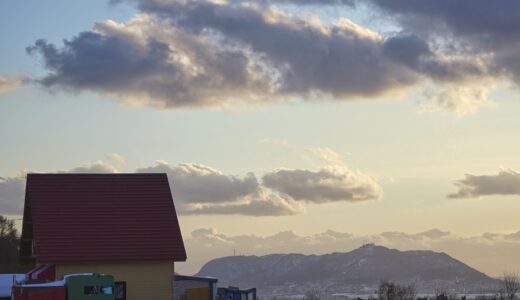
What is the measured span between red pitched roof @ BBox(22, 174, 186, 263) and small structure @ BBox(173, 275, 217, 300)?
1.69 meters

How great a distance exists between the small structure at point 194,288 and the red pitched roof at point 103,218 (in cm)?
169

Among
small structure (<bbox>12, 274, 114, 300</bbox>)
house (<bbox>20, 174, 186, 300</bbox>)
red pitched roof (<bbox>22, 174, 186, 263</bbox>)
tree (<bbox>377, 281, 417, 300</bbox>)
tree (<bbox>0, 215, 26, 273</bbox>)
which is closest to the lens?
small structure (<bbox>12, 274, 114, 300</bbox>)

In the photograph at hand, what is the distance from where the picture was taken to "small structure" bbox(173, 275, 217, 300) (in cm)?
5188

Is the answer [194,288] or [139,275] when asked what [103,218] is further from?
[194,288]

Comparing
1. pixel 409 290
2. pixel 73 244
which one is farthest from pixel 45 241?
pixel 409 290

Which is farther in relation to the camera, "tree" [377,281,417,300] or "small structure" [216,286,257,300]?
"tree" [377,281,417,300]

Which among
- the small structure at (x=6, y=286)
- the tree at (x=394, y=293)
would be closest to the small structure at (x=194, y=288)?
the small structure at (x=6, y=286)

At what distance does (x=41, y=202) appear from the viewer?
54031 millimetres

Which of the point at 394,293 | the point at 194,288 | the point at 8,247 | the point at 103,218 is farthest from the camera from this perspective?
the point at 8,247

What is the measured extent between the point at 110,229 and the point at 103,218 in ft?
3.10

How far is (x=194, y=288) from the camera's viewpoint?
52.5 metres

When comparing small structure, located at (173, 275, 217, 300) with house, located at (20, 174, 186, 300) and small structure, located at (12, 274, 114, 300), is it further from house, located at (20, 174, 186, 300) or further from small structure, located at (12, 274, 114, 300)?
small structure, located at (12, 274, 114, 300)

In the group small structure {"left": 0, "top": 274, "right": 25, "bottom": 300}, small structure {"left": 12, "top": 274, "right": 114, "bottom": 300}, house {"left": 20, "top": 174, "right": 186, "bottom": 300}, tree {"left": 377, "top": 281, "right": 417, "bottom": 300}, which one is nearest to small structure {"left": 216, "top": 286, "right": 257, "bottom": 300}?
house {"left": 20, "top": 174, "right": 186, "bottom": 300}

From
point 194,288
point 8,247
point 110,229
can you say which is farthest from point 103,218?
point 8,247
